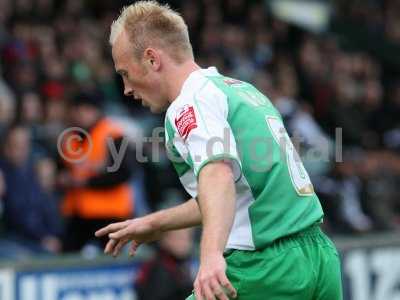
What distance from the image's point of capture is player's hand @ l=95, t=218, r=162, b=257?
4383 mm

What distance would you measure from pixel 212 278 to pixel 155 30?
1.04m

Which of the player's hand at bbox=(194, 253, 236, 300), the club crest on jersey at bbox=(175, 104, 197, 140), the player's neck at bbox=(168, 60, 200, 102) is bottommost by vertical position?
the player's hand at bbox=(194, 253, 236, 300)

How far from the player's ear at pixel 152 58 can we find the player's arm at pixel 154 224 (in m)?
0.65

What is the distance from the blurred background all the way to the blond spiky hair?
3.55m

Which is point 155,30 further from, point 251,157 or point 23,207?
point 23,207

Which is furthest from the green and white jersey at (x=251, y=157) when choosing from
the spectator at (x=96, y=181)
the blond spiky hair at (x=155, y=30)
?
the spectator at (x=96, y=181)

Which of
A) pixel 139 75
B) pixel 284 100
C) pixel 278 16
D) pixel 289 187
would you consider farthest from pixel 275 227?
pixel 278 16

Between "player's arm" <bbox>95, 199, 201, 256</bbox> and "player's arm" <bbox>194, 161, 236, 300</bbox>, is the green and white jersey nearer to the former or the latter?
"player's arm" <bbox>194, 161, 236, 300</bbox>

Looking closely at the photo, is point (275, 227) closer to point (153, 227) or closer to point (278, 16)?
point (153, 227)

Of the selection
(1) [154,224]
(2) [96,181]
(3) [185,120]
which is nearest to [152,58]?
(3) [185,120]

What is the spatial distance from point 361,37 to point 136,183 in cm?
971

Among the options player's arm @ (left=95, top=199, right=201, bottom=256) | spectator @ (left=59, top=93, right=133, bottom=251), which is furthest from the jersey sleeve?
spectator @ (left=59, top=93, right=133, bottom=251)

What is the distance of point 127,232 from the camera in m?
4.38

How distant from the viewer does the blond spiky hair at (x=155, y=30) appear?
4.00 m
